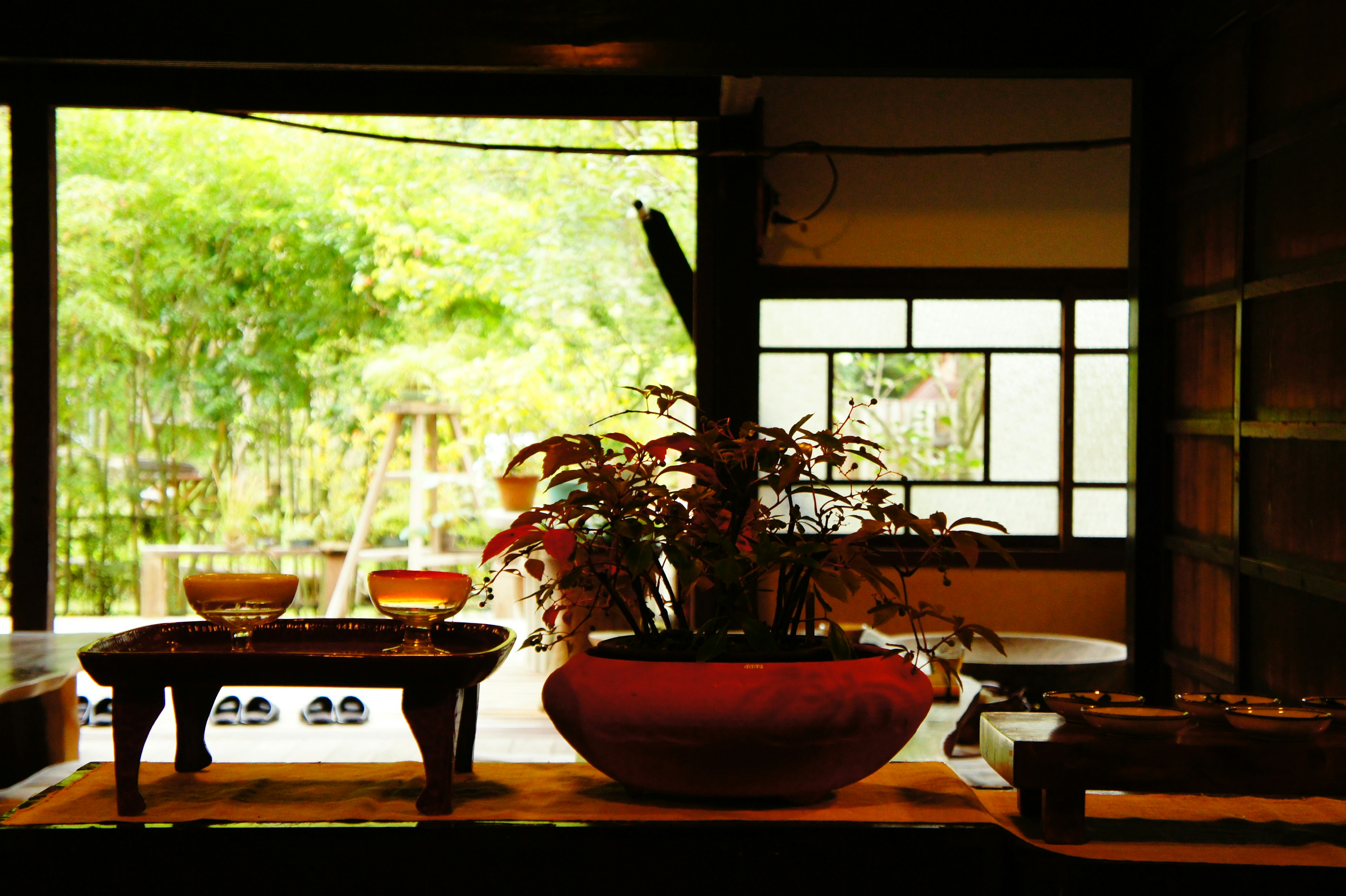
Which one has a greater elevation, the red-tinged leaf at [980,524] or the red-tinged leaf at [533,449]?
the red-tinged leaf at [533,449]

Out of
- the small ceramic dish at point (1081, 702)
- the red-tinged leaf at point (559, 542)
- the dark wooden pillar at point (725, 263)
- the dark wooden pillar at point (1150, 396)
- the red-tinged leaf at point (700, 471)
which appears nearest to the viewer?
the red-tinged leaf at point (559, 542)

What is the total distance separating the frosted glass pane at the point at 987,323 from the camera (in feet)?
16.6

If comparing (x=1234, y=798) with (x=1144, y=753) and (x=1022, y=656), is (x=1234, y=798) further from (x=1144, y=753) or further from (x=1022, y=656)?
(x=1022, y=656)

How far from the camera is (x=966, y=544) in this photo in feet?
3.94

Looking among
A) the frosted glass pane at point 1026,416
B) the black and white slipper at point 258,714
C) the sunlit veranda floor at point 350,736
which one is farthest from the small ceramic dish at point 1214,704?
the black and white slipper at point 258,714

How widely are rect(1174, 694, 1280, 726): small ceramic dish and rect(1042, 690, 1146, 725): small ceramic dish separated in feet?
0.18

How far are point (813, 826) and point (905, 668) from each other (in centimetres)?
18

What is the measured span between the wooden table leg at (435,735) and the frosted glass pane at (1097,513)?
434 centimetres

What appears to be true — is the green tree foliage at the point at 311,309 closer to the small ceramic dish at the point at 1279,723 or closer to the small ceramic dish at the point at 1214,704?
the small ceramic dish at the point at 1214,704

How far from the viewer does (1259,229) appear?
230 centimetres

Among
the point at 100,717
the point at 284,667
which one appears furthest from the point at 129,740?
the point at 100,717

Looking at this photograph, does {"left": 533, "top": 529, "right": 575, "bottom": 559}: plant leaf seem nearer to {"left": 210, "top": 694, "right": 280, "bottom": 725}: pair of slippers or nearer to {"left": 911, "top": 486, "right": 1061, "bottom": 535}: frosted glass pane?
{"left": 911, "top": 486, "right": 1061, "bottom": 535}: frosted glass pane

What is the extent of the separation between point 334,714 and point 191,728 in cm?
394

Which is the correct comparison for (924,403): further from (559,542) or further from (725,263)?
(559,542)
